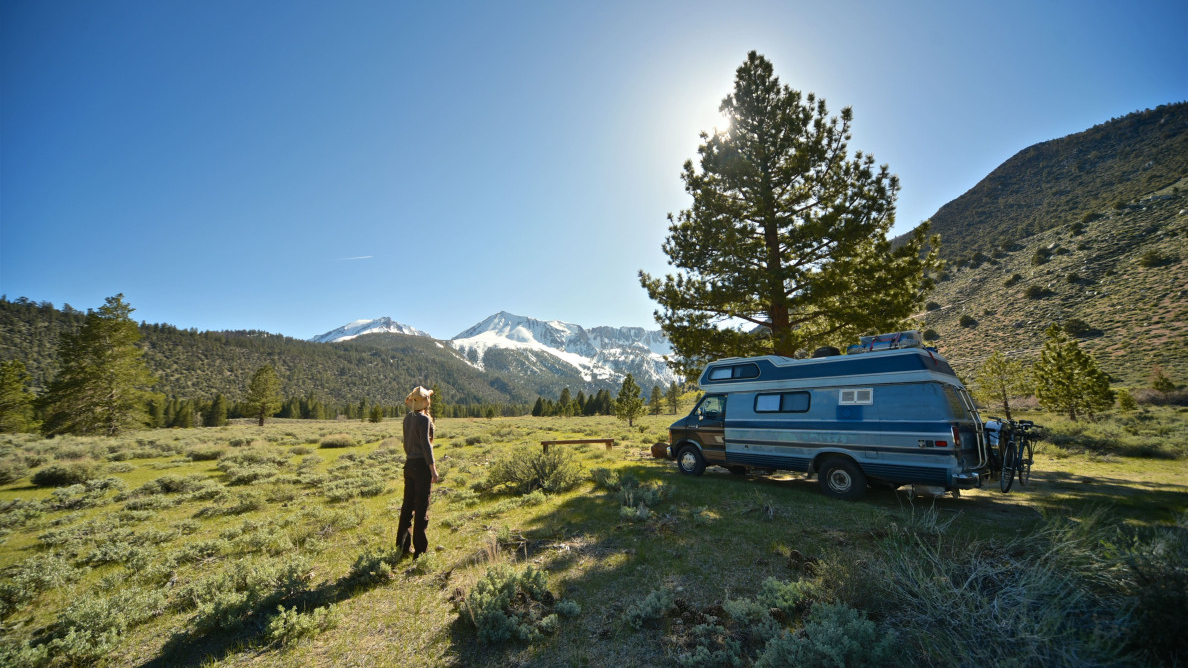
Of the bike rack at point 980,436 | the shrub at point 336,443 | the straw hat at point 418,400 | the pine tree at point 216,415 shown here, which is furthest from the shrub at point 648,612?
the pine tree at point 216,415

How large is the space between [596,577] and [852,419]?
660 cm

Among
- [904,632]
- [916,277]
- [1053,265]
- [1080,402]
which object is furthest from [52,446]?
[1053,265]

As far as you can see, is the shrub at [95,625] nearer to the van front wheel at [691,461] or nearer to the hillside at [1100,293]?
the van front wheel at [691,461]

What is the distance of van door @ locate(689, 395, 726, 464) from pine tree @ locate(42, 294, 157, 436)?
40.5m

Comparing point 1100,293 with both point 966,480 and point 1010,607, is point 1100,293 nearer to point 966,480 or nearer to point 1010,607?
point 966,480

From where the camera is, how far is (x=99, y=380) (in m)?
26.8

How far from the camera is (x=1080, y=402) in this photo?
2052 cm

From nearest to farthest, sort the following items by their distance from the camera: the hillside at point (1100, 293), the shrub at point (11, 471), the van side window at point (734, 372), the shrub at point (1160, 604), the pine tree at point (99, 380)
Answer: the shrub at point (1160, 604)
the van side window at point (734, 372)
the shrub at point (11, 471)
the pine tree at point (99, 380)
the hillside at point (1100, 293)

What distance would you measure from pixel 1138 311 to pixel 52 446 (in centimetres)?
7851

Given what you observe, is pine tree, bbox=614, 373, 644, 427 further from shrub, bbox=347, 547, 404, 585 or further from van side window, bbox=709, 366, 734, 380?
shrub, bbox=347, 547, 404, 585

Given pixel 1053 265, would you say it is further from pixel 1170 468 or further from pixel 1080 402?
pixel 1170 468

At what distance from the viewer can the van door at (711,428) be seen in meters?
10.6

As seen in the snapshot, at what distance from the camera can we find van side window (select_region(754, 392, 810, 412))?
9086 mm

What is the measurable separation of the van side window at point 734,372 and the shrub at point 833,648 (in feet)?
24.5
